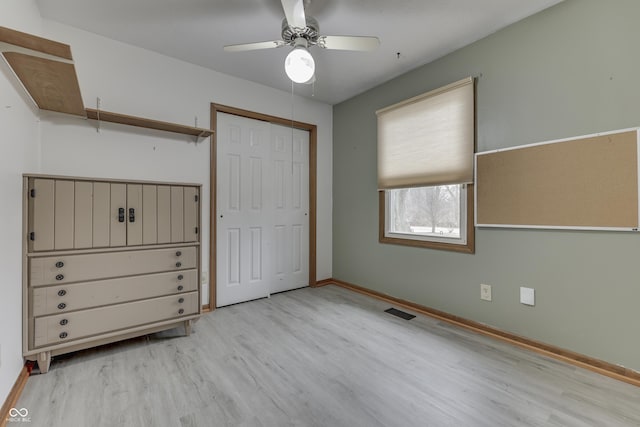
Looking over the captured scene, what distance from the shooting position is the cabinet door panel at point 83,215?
6.21 feet

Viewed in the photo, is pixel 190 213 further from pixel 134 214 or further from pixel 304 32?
pixel 304 32

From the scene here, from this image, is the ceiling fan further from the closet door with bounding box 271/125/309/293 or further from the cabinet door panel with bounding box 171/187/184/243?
the closet door with bounding box 271/125/309/293

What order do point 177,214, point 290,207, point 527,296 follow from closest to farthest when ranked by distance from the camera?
point 527,296, point 177,214, point 290,207

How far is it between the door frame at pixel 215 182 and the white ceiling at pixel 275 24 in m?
0.50

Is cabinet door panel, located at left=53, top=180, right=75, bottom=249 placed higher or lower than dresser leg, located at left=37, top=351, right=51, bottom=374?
higher

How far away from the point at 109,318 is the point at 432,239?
2.77 m

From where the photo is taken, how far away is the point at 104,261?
1984mm

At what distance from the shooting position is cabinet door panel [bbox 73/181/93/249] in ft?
6.21

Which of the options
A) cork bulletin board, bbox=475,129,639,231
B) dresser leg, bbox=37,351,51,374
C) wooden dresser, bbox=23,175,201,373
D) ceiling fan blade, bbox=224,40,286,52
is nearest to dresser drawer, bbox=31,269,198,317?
wooden dresser, bbox=23,175,201,373

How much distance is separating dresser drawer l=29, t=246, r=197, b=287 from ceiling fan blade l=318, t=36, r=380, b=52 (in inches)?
73.6

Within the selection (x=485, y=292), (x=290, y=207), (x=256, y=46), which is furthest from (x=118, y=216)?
(x=485, y=292)

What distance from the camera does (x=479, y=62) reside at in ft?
7.90

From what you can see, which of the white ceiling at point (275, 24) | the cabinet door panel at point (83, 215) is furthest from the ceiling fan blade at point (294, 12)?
the cabinet door panel at point (83, 215)

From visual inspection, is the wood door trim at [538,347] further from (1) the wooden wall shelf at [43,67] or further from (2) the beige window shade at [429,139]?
(1) the wooden wall shelf at [43,67]
